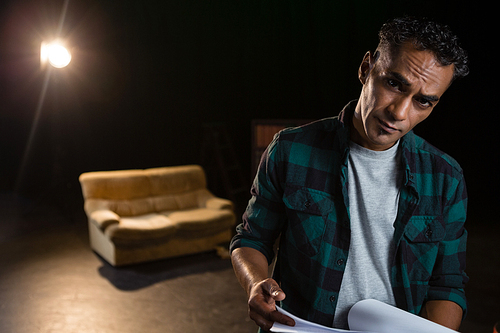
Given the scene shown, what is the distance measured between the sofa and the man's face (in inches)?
146

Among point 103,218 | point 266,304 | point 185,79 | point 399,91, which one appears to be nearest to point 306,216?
point 266,304

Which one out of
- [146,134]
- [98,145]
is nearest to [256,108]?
[146,134]

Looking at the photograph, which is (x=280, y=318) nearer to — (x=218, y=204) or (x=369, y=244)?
(x=369, y=244)

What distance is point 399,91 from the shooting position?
1.05 m

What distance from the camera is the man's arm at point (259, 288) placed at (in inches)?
36.1

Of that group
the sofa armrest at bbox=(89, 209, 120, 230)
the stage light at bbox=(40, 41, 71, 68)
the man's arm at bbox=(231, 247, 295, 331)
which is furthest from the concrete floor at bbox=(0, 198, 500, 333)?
the man's arm at bbox=(231, 247, 295, 331)

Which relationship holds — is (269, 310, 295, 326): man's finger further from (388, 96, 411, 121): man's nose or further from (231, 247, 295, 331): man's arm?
(388, 96, 411, 121): man's nose

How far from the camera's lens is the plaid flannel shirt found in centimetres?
111

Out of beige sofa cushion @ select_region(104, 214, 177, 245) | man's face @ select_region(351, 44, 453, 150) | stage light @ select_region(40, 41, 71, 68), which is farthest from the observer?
stage light @ select_region(40, 41, 71, 68)

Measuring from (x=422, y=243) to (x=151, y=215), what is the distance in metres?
4.23

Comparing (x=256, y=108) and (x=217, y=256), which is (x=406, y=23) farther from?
(x=256, y=108)

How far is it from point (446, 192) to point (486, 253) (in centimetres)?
485

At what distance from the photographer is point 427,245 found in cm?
113

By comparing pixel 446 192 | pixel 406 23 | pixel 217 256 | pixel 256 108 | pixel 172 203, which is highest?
pixel 406 23
